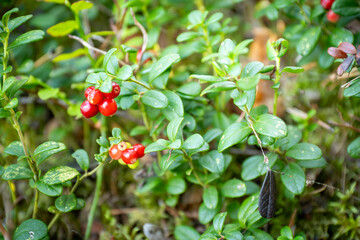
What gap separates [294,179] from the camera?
177cm

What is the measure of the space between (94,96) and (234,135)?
754 millimetres

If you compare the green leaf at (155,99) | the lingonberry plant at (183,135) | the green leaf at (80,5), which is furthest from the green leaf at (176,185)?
the green leaf at (80,5)

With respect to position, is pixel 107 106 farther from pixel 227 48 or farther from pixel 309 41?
pixel 309 41

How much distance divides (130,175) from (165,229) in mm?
565

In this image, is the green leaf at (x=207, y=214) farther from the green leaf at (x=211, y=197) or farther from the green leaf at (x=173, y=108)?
the green leaf at (x=173, y=108)

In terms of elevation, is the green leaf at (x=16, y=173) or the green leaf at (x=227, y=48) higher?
the green leaf at (x=227, y=48)

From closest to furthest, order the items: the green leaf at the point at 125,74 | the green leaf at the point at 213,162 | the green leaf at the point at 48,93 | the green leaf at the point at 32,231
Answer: the green leaf at the point at 125,74 → the green leaf at the point at 32,231 → the green leaf at the point at 213,162 → the green leaf at the point at 48,93

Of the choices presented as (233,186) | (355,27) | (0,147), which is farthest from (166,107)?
(355,27)

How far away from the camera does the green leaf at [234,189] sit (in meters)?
1.85

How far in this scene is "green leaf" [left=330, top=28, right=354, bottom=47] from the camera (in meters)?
2.08

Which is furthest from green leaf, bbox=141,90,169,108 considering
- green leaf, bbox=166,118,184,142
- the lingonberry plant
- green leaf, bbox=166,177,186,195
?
green leaf, bbox=166,177,186,195

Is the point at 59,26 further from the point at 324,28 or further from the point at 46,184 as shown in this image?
the point at 324,28

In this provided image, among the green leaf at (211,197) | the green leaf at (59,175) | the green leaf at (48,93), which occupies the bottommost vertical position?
the green leaf at (211,197)

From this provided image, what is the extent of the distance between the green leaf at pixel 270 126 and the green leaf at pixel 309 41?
813mm
